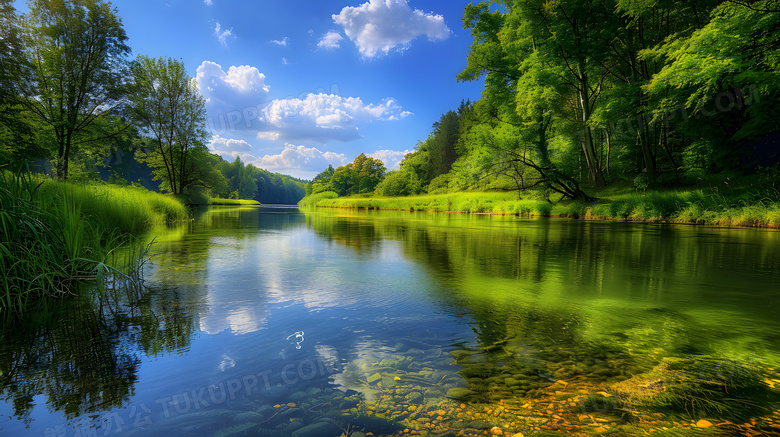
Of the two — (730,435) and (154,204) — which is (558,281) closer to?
(730,435)

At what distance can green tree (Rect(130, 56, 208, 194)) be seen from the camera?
26.5m

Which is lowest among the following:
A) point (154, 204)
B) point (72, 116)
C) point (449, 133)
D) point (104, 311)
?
point (104, 311)

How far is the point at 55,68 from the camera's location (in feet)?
55.6

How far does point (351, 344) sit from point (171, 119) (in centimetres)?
3345

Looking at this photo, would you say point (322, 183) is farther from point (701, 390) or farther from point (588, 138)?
point (701, 390)

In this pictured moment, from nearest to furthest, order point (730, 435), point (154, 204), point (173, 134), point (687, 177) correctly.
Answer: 1. point (730, 435)
2. point (154, 204)
3. point (687, 177)
4. point (173, 134)

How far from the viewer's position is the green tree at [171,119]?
26484 mm

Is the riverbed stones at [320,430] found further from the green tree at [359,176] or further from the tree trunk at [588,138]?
the green tree at [359,176]

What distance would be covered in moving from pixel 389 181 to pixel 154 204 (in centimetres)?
4185

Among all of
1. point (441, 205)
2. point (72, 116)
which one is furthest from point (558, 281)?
point (441, 205)

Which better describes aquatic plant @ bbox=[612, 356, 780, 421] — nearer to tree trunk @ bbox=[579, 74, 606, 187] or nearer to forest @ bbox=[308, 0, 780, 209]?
forest @ bbox=[308, 0, 780, 209]

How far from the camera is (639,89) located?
60.4ft

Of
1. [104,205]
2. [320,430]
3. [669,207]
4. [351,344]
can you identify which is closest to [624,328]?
[351,344]

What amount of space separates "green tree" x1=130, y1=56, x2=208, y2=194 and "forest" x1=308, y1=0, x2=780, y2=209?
2403 centimetres
